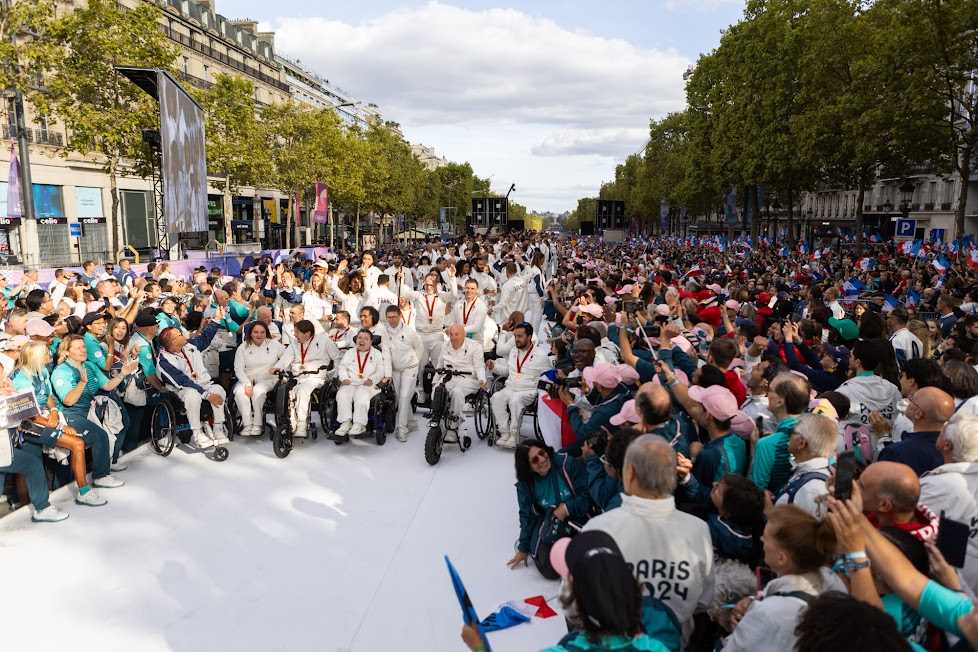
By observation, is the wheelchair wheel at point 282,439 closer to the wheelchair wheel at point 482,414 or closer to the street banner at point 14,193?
the wheelchair wheel at point 482,414

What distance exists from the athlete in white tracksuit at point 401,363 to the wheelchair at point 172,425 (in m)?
1.99

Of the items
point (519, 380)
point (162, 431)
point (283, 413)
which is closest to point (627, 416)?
point (519, 380)

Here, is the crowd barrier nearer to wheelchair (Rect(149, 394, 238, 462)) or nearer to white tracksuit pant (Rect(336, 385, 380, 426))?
wheelchair (Rect(149, 394, 238, 462))

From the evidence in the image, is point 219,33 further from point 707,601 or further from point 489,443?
point 707,601

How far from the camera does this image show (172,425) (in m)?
7.32

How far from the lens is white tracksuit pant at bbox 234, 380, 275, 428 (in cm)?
775

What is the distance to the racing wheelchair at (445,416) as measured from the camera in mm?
7250

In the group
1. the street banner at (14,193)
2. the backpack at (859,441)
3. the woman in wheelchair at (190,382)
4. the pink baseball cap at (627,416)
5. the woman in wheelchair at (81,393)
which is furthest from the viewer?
the street banner at (14,193)

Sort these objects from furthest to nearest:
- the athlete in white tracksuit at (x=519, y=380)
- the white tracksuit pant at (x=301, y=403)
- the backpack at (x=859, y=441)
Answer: the white tracksuit pant at (x=301, y=403) < the athlete in white tracksuit at (x=519, y=380) < the backpack at (x=859, y=441)

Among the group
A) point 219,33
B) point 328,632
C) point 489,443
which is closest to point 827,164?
point 489,443

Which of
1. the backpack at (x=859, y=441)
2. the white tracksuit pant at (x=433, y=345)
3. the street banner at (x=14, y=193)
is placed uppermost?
the street banner at (x=14, y=193)

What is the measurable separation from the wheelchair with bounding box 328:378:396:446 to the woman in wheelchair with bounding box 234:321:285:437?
71 centimetres

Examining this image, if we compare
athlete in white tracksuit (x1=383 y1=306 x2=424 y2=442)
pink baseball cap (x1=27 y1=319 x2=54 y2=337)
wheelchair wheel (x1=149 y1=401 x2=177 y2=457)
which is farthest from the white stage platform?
pink baseball cap (x1=27 y1=319 x2=54 y2=337)

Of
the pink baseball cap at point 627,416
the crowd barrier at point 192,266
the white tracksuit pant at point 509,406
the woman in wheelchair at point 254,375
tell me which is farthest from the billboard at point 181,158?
the pink baseball cap at point 627,416
